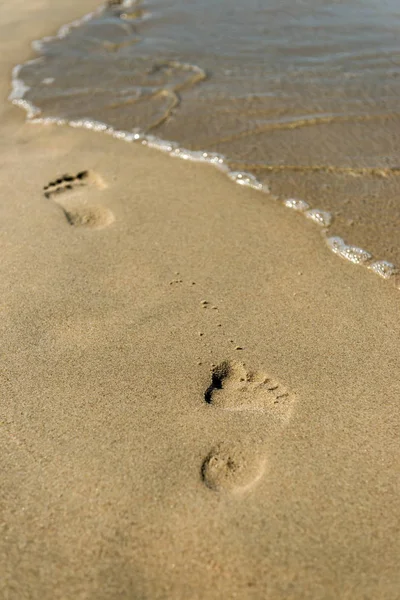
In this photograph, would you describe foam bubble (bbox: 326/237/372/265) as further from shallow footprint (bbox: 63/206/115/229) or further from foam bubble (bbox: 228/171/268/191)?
shallow footprint (bbox: 63/206/115/229)

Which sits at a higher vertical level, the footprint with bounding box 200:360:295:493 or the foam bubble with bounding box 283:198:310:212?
the foam bubble with bounding box 283:198:310:212

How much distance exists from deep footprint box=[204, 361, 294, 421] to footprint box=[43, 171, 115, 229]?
121 cm

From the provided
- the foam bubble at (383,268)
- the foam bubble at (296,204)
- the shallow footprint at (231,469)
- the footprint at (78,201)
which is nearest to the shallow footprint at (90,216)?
the footprint at (78,201)

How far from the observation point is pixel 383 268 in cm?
291

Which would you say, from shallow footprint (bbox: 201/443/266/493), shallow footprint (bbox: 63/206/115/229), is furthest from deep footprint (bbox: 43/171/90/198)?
shallow footprint (bbox: 201/443/266/493)

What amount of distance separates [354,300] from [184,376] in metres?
0.89

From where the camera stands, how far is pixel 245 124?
13.9 ft

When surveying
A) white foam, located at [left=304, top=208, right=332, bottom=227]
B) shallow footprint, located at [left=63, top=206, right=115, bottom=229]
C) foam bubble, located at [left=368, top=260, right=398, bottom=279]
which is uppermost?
shallow footprint, located at [left=63, top=206, right=115, bottom=229]

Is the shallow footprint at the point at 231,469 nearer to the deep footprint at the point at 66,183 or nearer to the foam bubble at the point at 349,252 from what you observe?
the foam bubble at the point at 349,252

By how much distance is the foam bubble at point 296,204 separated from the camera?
3.37 meters

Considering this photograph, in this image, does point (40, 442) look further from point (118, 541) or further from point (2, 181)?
point (2, 181)

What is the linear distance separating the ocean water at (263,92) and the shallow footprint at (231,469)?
132cm

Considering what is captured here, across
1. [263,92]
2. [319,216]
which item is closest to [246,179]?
[319,216]

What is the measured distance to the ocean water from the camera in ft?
11.6
